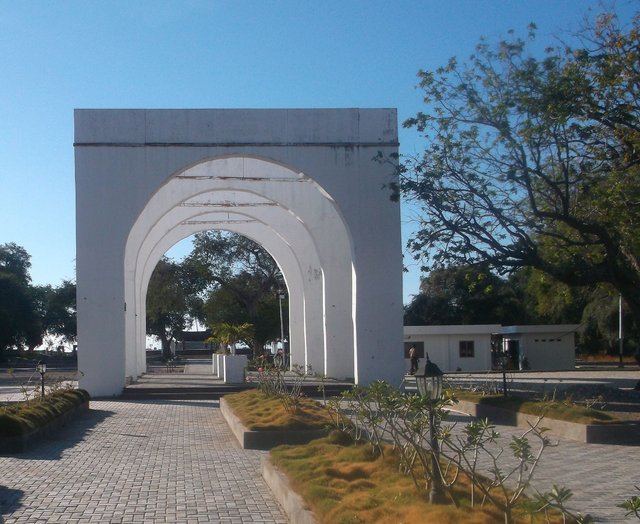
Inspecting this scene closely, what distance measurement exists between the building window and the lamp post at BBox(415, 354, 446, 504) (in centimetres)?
3496

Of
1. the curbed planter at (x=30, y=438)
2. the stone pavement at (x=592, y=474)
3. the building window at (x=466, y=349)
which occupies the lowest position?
the stone pavement at (x=592, y=474)

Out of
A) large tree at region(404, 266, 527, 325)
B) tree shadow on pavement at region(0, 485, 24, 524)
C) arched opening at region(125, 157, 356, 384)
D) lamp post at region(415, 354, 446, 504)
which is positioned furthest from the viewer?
large tree at region(404, 266, 527, 325)

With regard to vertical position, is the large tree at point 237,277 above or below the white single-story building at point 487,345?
Answer: above

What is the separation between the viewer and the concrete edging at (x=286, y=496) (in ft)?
23.8

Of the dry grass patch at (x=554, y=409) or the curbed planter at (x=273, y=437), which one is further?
the dry grass patch at (x=554, y=409)

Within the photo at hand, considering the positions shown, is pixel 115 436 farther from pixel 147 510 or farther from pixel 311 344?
pixel 311 344

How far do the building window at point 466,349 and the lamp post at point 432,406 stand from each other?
3496 cm

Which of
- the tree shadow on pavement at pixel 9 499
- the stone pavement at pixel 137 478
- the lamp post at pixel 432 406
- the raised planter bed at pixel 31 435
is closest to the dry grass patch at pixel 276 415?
the stone pavement at pixel 137 478

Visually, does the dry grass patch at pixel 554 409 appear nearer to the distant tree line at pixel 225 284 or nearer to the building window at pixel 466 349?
the building window at pixel 466 349

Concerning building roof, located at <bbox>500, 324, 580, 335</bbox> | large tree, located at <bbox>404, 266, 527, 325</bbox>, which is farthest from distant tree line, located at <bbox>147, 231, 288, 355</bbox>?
building roof, located at <bbox>500, 324, 580, 335</bbox>

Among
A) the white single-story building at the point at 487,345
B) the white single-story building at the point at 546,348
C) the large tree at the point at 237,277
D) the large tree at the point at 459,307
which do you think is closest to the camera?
the white single-story building at the point at 487,345

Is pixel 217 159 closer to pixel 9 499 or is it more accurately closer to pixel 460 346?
pixel 9 499

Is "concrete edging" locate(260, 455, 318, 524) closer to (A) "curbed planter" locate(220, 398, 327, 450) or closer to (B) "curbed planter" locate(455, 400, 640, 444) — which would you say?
(A) "curbed planter" locate(220, 398, 327, 450)

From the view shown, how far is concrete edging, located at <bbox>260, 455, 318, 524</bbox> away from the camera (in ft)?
23.8
